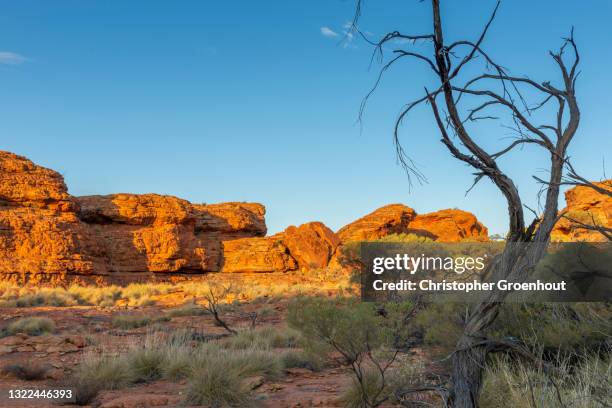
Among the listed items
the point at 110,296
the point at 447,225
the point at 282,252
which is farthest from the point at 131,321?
the point at 447,225

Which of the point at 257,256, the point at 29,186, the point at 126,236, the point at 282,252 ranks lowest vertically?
the point at 257,256

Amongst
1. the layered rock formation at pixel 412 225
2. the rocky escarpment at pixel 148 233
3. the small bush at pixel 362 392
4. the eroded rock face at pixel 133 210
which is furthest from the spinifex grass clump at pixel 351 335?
the layered rock formation at pixel 412 225

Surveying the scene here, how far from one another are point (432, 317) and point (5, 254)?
2766 cm

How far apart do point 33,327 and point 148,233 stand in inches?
919

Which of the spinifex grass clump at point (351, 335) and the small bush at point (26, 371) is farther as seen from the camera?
the small bush at point (26, 371)

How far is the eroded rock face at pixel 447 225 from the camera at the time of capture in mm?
41594

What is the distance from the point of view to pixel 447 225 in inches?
1670

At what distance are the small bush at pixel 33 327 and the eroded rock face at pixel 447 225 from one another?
102 feet

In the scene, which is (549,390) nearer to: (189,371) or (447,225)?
(189,371)

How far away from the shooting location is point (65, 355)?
10.3 meters

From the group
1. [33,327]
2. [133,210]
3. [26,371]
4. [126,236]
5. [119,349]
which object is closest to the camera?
[26,371]

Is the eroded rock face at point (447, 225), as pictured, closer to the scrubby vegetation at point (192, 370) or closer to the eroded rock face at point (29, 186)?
the eroded rock face at point (29, 186)

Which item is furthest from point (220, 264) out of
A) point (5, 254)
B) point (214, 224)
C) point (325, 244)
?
point (5, 254)

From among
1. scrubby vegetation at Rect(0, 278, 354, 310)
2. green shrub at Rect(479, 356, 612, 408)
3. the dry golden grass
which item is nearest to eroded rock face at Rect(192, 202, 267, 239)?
scrubby vegetation at Rect(0, 278, 354, 310)
